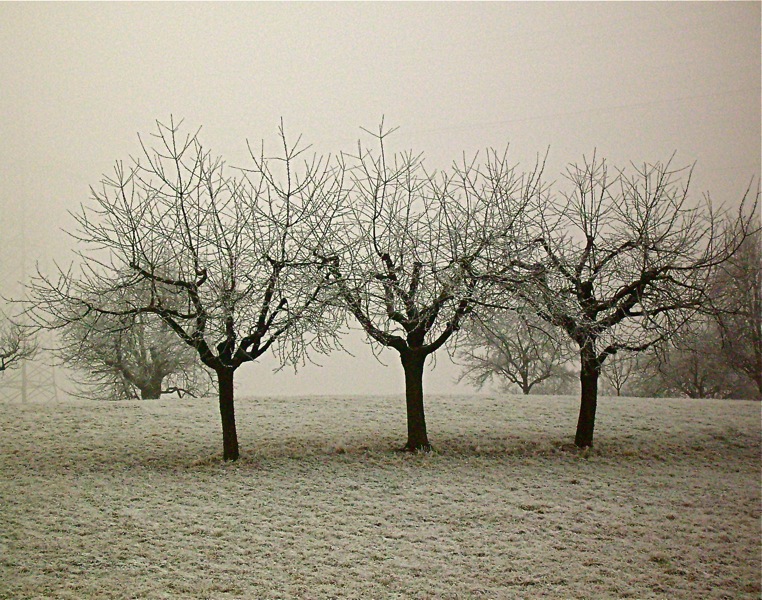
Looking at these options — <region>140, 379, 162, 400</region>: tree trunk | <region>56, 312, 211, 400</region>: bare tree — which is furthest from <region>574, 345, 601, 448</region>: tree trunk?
<region>140, 379, 162, 400</region>: tree trunk

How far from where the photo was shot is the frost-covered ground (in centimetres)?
578

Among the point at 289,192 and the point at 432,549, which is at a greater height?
the point at 289,192

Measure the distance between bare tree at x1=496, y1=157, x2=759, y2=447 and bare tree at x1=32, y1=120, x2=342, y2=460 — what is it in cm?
253

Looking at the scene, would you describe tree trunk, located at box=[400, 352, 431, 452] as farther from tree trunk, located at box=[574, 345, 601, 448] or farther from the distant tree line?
tree trunk, located at box=[574, 345, 601, 448]

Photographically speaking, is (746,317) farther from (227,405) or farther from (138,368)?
(138,368)

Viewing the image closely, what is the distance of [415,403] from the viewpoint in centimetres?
855

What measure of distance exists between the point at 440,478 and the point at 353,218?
2.88 meters

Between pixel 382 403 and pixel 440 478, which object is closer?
pixel 440 478

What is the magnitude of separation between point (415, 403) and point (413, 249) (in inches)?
68.3

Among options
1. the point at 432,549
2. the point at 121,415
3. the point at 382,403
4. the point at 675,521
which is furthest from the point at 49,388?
the point at 675,521


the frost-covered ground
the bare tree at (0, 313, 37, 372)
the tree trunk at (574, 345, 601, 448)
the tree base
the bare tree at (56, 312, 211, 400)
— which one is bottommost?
the frost-covered ground

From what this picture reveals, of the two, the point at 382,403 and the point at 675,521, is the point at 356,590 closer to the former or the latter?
the point at 675,521

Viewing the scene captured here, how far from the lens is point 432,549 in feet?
20.4

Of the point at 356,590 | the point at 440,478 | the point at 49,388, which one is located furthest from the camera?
the point at 49,388
